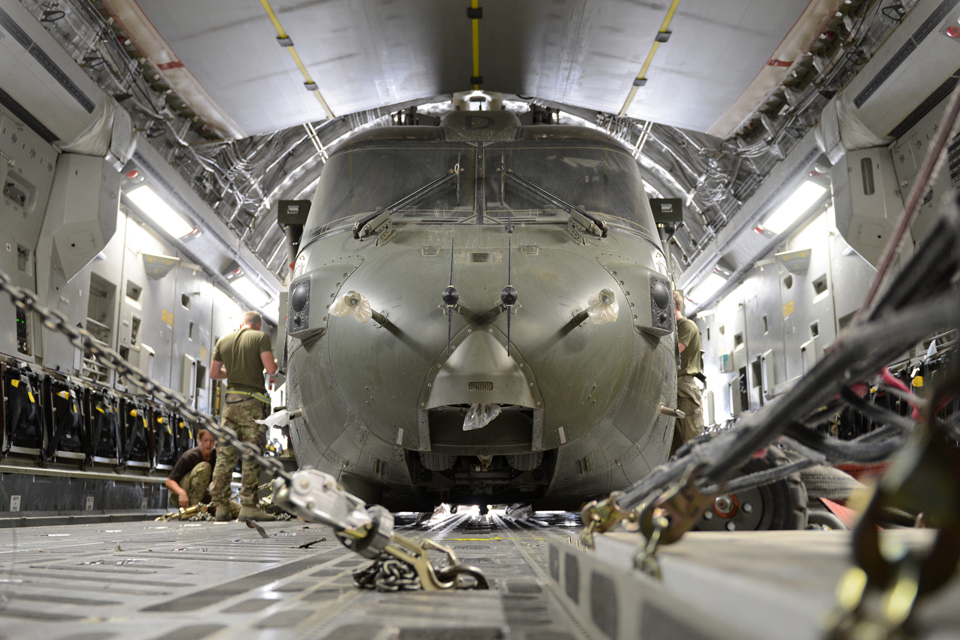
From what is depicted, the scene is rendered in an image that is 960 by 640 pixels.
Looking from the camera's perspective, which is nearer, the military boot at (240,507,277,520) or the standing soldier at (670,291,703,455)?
the military boot at (240,507,277,520)

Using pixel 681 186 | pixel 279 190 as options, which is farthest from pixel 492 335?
pixel 279 190

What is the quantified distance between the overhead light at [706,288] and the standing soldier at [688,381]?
16.6ft

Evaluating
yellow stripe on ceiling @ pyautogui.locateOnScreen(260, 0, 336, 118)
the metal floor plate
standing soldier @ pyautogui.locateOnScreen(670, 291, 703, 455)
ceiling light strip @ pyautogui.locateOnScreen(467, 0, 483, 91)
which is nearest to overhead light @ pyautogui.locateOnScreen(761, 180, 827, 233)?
standing soldier @ pyautogui.locateOnScreen(670, 291, 703, 455)

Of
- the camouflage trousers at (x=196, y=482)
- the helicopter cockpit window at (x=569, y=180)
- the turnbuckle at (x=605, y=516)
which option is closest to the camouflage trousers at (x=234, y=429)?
the camouflage trousers at (x=196, y=482)

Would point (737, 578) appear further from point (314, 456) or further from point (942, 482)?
point (314, 456)

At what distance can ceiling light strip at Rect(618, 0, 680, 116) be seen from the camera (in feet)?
19.2

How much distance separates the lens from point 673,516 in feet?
3.32

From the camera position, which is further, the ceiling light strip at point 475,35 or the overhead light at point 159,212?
the overhead light at point 159,212

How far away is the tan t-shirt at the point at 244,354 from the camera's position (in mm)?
6047

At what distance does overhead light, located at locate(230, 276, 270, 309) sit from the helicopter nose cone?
969 centimetres

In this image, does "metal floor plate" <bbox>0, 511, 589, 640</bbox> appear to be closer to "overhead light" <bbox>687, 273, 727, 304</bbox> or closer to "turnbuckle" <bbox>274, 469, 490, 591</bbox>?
"turnbuckle" <bbox>274, 469, 490, 591</bbox>

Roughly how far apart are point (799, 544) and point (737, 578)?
1.69 feet

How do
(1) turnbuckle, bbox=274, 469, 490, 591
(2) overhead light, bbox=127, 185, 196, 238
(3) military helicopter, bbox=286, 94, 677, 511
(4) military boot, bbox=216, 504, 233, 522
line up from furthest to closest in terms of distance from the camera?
1. (2) overhead light, bbox=127, 185, 196, 238
2. (4) military boot, bbox=216, 504, 233, 522
3. (3) military helicopter, bbox=286, 94, 677, 511
4. (1) turnbuckle, bbox=274, 469, 490, 591

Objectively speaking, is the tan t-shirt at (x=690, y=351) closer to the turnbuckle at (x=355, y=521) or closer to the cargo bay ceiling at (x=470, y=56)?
the cargo bay ceiling at (x=470, y=56)
